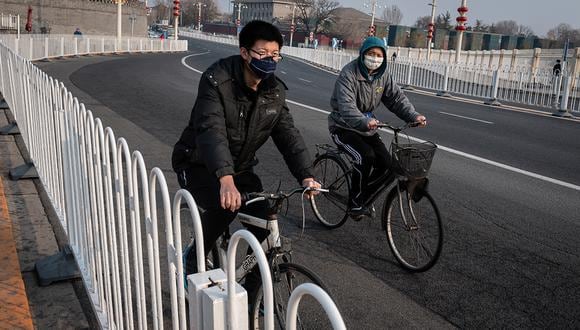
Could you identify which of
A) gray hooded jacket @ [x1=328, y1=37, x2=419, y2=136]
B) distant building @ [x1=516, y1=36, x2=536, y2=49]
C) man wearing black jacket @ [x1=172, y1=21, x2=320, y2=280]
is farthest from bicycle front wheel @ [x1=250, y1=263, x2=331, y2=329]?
distant building @ [x1=516, y1=36, x2=536, y2=49]

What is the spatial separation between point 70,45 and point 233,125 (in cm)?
2736

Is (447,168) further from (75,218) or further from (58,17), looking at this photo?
(58,17)

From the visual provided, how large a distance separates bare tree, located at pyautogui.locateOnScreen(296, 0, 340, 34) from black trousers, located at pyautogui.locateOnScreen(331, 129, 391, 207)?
345ft

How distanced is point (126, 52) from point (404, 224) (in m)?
35.2

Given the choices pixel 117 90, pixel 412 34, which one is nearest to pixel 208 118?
pixel 117 90

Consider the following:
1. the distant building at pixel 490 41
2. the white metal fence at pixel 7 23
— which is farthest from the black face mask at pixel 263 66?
the distant building at pixel 490 41

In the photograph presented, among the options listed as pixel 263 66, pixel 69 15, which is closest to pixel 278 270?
pixel 263 66

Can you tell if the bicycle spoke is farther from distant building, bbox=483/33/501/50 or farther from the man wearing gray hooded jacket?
distant building, bbox=483/33/501/50

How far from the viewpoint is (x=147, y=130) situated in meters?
9.43

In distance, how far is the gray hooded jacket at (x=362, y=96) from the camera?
15.2 ft

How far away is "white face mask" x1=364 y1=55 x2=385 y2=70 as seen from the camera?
4.64m

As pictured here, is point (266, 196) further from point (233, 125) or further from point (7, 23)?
point (7, 23)

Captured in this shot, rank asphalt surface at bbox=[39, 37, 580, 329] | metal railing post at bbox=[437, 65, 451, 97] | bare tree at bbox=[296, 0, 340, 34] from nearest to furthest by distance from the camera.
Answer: asphalt surface at bbox=[39, 37, 580, 329] → metal railing post at bbox=[437, 65, 451, 97] → bare tree at bbox=[296, 0, 340, 34]

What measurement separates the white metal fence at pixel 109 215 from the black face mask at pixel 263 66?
0.79 meters
